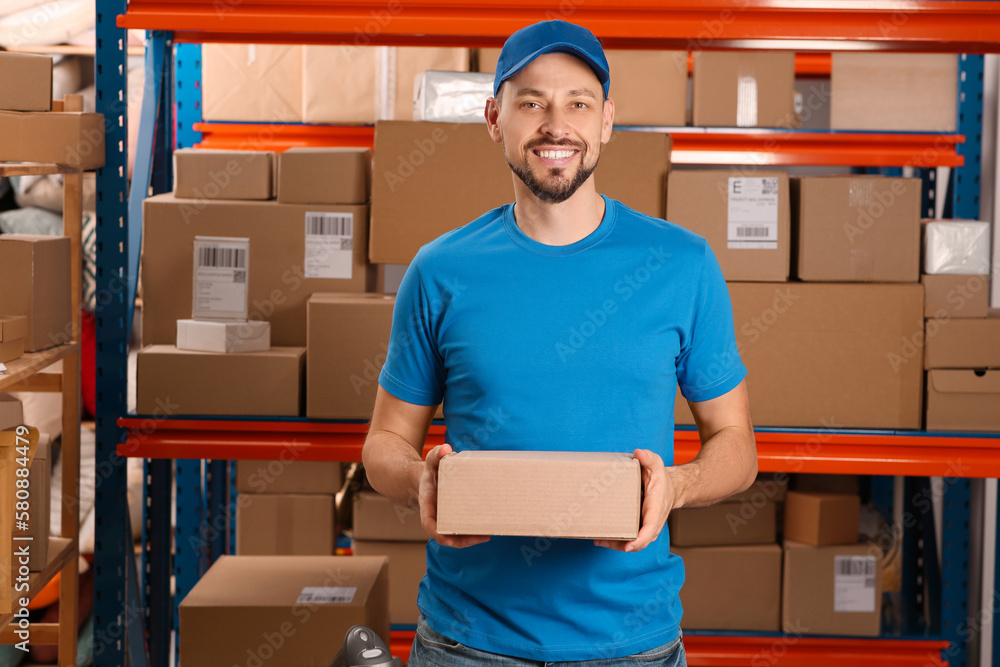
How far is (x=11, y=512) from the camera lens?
1902 mm

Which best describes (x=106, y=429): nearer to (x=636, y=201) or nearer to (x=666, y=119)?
(x=636, y=201)

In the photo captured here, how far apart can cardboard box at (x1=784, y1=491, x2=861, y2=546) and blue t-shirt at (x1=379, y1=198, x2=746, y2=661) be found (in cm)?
151

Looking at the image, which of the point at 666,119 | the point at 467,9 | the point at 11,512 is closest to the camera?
the point at 11,512

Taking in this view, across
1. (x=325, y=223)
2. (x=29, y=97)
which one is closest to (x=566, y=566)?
(x=325, y=223)

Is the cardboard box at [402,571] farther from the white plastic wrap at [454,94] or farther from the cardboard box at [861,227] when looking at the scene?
the cardboard box at [861,227]

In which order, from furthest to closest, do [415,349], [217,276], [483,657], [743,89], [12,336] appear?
[743,89], [217,276], [12,336], [415,349], [483,657]

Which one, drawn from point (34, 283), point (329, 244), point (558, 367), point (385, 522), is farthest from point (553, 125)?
point (385, 522)

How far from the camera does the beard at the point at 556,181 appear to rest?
1372mm

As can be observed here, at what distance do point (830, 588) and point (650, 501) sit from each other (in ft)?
6.10

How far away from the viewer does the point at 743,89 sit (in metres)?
2.99

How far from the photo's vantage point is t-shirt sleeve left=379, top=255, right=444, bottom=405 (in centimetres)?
142

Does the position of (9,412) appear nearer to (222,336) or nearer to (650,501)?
(222,336)

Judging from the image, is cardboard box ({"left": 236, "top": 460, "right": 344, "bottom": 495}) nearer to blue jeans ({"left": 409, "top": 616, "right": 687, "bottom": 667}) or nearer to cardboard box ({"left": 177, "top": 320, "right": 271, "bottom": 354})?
cardboard box ({"left": 177, "top": 320, "right": 271, "bottom": 354})

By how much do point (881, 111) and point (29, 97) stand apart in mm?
2465
